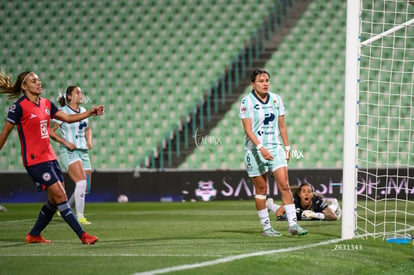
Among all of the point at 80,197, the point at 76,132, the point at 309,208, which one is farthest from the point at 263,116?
the point at 76,132

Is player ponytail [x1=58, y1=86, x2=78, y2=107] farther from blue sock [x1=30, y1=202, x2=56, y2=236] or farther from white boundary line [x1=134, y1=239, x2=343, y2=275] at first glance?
white boundary line [x1=134, y1=239, x2=343, y2=275]

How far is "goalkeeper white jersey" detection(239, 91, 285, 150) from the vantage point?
24.4ft

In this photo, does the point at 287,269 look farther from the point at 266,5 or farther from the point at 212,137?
the point at 266,5

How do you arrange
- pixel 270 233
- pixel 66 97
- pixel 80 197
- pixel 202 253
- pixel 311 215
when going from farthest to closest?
pixel 66 97 < pixel 80 197 < pixel 311 215 < pixel 270 233 < pixel 202 253

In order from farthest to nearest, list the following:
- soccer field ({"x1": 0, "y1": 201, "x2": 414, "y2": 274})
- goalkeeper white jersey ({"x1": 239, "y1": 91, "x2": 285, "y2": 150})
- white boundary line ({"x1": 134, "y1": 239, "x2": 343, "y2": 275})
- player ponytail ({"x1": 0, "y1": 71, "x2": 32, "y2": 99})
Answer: goalkeeper white jersey ({"x1": 239, "y1": 91, "x2": 285, "y2": 150}), player ponytail ({"x1": 0, "y1": 71, "x2": 32, "y2": 99}), soccer field ({"x1": 0, "y1": 201, "x2": 414, "y2": 274}), white boundary line ({"x1": 134, "y1": 239, "x2": 343, "y2": 275})

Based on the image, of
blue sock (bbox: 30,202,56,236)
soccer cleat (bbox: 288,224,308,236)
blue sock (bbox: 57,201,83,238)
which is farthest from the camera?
soccer cleat (bbox: 288,224,308,236)

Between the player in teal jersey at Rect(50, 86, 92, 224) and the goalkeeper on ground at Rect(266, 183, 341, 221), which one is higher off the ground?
the player in teal jersey at Rect(50, 86, 92, 224)

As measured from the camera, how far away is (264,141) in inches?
295

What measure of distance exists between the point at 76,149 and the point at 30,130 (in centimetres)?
Result: 365

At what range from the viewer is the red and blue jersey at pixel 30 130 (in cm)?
659

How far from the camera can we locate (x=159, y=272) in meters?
4.52

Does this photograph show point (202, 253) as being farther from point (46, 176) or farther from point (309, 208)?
point (309, 208)

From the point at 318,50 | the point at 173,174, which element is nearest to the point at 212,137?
the point at 173,174

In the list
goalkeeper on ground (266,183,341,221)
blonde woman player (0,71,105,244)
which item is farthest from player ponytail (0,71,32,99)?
goalkeeper on ground (266,183,341,221)
